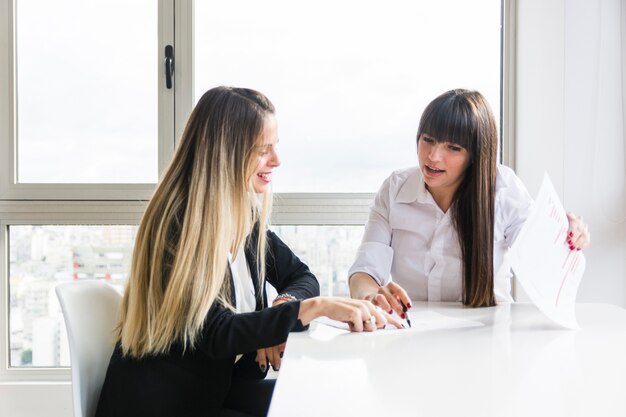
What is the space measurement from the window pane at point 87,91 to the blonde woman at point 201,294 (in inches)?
47.0

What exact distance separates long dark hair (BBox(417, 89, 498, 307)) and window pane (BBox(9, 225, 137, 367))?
4.65ft

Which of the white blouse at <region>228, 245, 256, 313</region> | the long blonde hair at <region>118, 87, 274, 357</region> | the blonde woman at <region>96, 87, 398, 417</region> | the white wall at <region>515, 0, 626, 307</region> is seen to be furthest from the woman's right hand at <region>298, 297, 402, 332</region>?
the white wall at <region>515, 0, 626, 307</region>

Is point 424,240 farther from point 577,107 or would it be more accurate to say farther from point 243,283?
point 577,107

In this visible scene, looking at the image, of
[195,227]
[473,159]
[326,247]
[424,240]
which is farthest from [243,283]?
[326,247]

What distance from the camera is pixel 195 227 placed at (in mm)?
1299

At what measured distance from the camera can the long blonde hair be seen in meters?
1.26

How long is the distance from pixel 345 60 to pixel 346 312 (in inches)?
60.0

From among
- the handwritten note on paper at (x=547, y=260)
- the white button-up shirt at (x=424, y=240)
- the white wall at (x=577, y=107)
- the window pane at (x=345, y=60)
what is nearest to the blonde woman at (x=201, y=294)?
the handwritten note on paper at (x=547, y=260)

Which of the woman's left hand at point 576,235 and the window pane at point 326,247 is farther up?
the woman's left hand at point 576,235

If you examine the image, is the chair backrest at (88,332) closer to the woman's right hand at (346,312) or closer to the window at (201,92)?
the woman's right hand at (346,312)

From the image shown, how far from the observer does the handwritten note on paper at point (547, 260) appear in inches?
45.8

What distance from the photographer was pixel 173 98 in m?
2.52

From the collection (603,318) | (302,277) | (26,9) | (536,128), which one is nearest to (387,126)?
(536,128)

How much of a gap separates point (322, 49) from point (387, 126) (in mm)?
392
